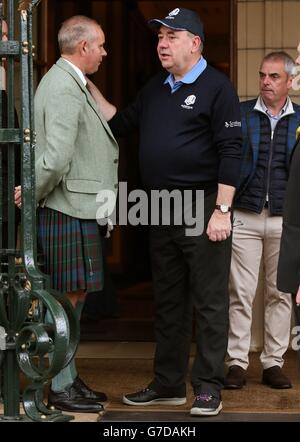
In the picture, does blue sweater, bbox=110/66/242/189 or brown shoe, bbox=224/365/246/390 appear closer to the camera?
blue sweater, bbox=110/66/242/189

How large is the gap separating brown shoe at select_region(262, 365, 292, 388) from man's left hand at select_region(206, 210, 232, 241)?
1.20 m

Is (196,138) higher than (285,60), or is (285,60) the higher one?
(285,60)

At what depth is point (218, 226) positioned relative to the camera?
5.23 m

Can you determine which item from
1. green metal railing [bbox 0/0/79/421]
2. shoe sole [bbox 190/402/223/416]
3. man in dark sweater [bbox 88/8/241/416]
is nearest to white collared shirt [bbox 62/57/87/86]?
man in dark sweater [bbox 88/8/241/416]

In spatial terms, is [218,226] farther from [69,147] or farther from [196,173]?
[69,147]

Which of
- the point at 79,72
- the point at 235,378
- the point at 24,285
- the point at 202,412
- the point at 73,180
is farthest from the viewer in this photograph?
the point at 235,378

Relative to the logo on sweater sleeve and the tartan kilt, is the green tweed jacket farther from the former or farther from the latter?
the logo on sweater sleeve

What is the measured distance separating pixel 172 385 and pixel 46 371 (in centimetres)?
135

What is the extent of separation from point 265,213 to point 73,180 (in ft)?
4.67

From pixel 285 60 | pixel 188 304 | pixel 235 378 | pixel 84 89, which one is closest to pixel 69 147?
pixel 84 89

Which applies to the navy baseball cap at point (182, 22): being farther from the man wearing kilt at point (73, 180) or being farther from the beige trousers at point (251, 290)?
the beige trousers at point (251, 290)

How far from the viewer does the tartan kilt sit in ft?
17.5

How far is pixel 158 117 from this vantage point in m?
5.43

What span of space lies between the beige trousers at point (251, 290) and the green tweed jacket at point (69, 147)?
1.14m
